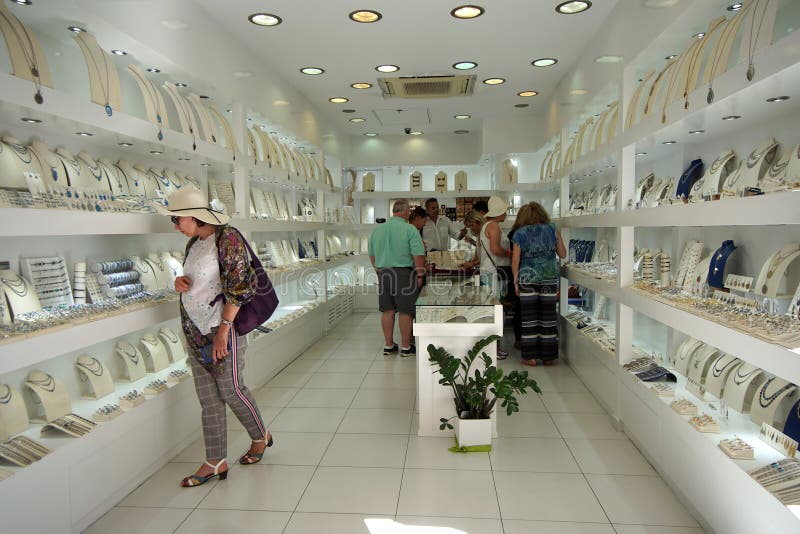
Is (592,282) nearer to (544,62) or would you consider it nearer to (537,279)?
(537,279)

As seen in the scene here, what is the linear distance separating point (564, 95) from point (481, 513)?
15.1 feet

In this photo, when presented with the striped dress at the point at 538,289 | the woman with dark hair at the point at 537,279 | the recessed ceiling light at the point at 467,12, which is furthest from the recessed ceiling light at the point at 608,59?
the striped dress at the point at 538,289

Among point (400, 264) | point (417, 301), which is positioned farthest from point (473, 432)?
point (400, 264)

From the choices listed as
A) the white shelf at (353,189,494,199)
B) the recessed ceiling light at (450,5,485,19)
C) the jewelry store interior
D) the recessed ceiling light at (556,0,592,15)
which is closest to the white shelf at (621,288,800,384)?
the jewelry store interior

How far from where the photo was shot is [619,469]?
3.17m

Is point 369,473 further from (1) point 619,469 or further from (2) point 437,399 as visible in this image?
(1) point 619,469

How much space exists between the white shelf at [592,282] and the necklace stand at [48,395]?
11.5ft

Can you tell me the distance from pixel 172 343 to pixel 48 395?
1.19 meters

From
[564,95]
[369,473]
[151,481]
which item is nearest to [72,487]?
[151,481]

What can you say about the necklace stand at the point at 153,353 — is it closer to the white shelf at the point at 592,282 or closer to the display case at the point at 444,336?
the display case at the point at 444,336

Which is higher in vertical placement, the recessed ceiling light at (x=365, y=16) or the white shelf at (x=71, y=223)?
the recessed ceiling light at (x=365, y=16)

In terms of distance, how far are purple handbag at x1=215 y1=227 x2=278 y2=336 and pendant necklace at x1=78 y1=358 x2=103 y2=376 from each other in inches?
33.4

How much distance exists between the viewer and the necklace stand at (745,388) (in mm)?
2637

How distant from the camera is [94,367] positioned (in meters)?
3.13
